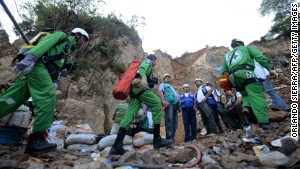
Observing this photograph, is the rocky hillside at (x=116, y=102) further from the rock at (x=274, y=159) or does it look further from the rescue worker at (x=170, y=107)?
the rescue worker at (x=170, y=107)

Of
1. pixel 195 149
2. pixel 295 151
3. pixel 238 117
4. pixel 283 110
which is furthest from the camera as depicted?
pixel 238 117

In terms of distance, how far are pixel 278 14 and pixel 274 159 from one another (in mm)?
27998

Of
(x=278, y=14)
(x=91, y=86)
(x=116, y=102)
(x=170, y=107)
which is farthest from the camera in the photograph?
(x=278, y=14)

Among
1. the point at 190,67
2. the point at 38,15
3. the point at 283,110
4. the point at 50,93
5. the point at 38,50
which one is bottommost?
the point at 283,110

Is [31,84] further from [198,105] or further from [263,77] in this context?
[198,105]

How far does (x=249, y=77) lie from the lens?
3.95 meters

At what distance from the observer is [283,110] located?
15.4 feet

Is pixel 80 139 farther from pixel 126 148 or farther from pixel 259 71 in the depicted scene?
pixel 259 71

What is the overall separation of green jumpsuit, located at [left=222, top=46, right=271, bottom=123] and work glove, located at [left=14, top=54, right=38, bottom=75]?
3.17 meters

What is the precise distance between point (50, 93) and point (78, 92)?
6.08 metres

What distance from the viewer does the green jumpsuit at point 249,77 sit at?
3.80 meters

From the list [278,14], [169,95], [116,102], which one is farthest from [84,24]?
[278,14]

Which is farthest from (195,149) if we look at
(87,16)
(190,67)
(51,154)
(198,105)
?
(190,67)

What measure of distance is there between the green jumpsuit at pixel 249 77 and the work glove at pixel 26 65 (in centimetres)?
317
